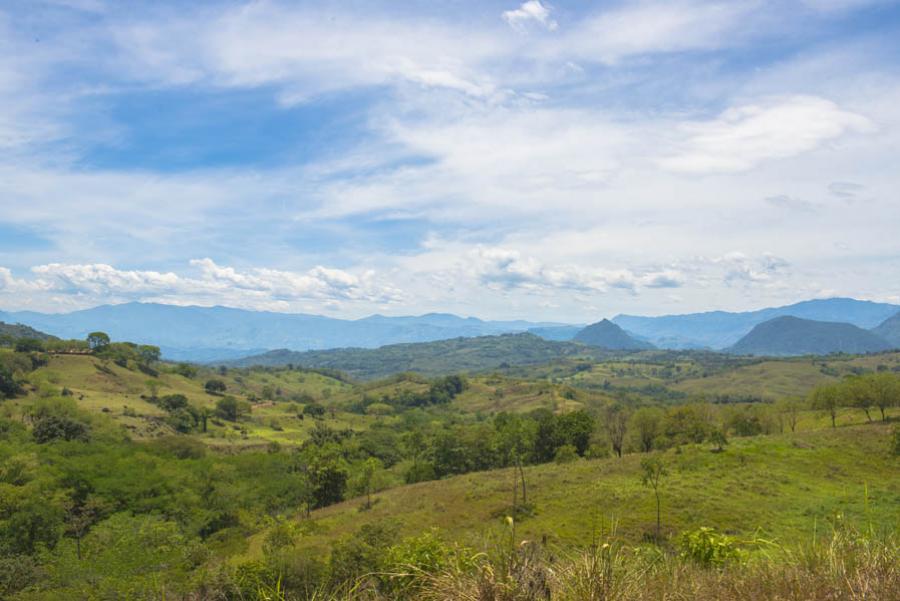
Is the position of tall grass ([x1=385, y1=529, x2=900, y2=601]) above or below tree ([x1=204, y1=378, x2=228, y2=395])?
above

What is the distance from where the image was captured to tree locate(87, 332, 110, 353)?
6959 inches

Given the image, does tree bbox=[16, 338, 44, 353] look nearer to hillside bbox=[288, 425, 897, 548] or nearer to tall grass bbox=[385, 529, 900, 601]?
hillside bbox=[288, 425, 897, 548]

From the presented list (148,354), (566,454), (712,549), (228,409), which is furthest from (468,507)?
(148,354)

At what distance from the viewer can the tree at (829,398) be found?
7575 cm

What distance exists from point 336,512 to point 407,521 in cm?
2089

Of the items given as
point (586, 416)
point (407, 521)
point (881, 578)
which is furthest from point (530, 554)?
point (586, 416)

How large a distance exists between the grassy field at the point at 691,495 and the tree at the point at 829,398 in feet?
49.1

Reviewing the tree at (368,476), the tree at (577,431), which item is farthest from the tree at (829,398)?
the tree at (368,476)

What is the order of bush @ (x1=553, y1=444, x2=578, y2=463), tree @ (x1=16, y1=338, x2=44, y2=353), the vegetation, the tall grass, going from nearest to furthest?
the tall grass, the vegetation, bush @ (x1=553, y1=444, x2=578, y2=463), tree @ (x1=16, y1=338, x2=44, y2=353)

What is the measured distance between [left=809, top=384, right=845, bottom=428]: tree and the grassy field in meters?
15.0

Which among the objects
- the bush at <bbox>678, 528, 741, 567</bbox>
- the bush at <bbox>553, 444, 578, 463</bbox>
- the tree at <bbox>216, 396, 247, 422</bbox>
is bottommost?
the tree at <bbox>216, 396, 247, 422</bbox>

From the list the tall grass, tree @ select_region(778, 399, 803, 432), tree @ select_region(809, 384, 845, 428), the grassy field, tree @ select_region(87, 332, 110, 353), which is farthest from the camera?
tree @ select_region(87, 332, 110, 353)

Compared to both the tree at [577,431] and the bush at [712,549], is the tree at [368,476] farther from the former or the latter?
the bush at [712,549]

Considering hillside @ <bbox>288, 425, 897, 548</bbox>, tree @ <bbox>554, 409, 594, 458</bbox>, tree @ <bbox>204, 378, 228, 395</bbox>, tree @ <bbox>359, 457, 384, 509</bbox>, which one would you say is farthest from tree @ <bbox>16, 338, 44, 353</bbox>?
tree @ <bbox>554, 409, 594, 458</bbox>
